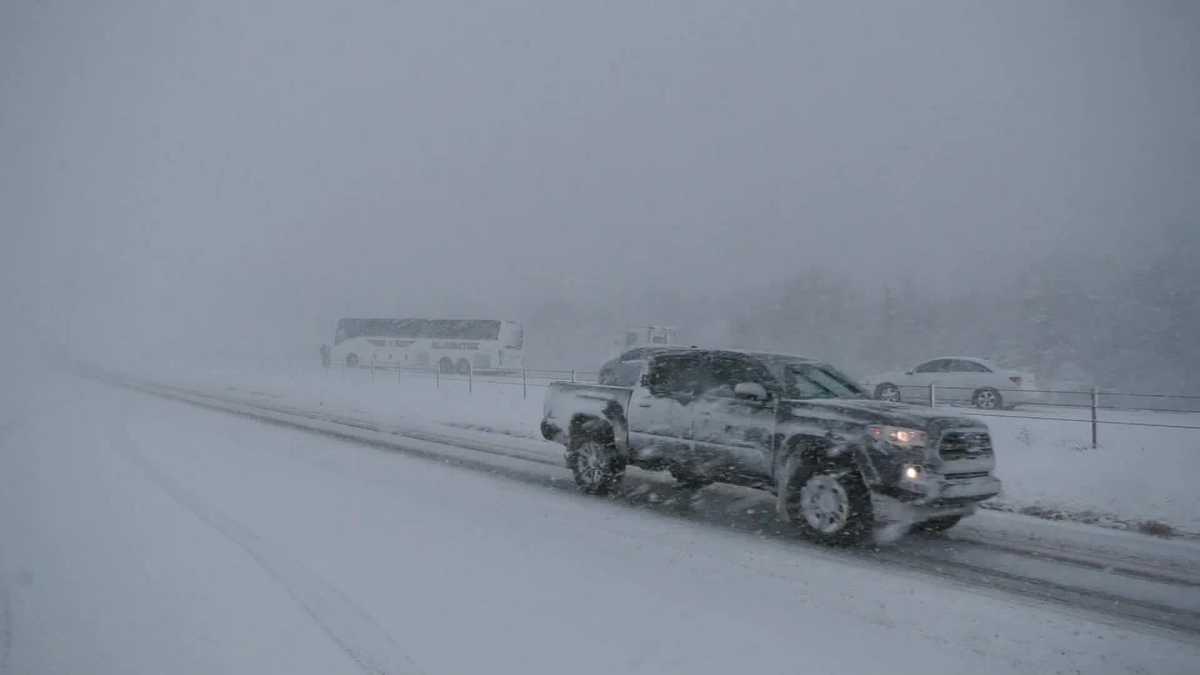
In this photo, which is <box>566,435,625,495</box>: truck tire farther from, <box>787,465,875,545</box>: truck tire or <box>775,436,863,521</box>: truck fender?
<box>787,465,875,545</box>: truck tire

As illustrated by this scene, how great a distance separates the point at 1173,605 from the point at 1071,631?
52.1 inches

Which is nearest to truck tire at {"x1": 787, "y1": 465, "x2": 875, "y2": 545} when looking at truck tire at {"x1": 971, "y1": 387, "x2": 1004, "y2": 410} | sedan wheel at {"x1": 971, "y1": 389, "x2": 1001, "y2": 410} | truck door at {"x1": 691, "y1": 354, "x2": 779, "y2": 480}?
truck door at {"x1": 691, "y1": 354, "x2": 779, "y2": 480}

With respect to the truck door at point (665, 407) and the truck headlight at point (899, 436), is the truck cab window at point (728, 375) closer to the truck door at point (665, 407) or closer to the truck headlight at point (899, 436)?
the truck door at point (665, 407)

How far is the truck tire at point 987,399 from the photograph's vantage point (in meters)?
20.2

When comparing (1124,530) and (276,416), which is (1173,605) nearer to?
(1124,530)

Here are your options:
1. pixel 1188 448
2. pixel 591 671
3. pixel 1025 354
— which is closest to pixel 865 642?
pixel 591 671

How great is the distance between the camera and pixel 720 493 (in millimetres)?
9727

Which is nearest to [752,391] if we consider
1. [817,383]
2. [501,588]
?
[817,383]

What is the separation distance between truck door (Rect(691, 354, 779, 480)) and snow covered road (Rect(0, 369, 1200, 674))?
0.66 metres

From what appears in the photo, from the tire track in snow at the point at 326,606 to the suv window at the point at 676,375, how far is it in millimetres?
4708

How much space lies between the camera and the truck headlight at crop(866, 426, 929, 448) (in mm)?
6469

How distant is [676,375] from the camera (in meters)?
8.93

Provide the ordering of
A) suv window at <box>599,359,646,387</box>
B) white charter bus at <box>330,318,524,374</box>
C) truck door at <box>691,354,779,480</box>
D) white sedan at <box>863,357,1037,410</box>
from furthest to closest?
white charter bus at <box>330,318,524,374</box> < white sedan at <box>863,357,1037,410</box> < suv window at <box>599,359,646,387</box> < truck door at <box>691,354,779,480</box>

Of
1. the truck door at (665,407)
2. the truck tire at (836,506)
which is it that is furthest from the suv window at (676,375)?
the truck tire at (836,506)
